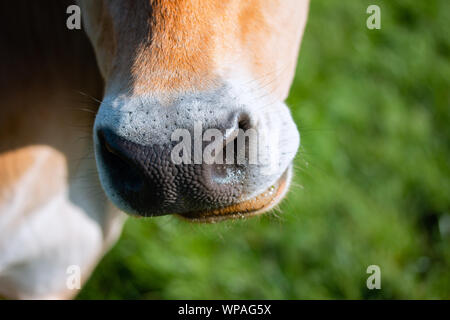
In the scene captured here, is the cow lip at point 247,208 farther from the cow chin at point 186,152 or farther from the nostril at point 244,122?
the nostril at point 244,122

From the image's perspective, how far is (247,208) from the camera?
1.74 meters

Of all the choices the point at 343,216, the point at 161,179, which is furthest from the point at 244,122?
the point at 343,216

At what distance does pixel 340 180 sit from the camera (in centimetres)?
370

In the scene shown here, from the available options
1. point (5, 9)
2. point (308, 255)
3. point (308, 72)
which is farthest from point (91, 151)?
point (308, 72)

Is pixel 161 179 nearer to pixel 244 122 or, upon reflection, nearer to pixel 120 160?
pixel 120 160

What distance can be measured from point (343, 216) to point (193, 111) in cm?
223

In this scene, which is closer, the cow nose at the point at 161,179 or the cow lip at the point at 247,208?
the cow nose at the point at 161,179

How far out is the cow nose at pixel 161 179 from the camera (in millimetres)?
1478

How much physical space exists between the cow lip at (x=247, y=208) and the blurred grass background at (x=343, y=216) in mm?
662

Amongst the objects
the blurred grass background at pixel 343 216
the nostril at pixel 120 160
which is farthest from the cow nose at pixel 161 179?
the blurred grass background at pixel 343 216

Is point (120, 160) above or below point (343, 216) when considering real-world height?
above

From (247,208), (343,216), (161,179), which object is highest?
(161,179)

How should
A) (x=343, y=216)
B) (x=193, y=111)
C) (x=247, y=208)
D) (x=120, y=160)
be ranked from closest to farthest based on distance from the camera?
(x=193, y=111) → (x=120, y=160) → (x=247, y=208) → (x=343, y=216)
